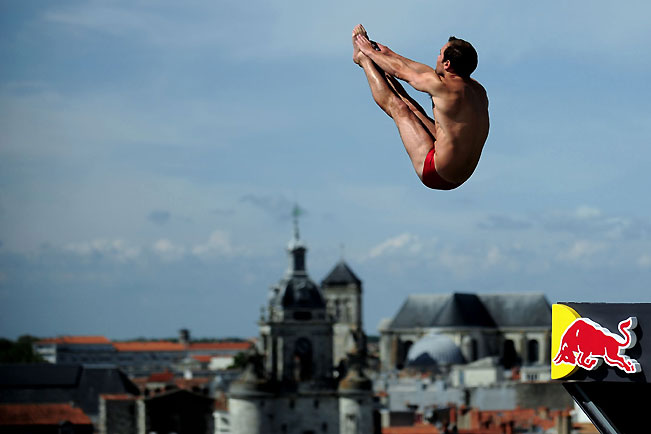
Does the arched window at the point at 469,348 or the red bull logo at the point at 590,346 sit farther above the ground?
the arched window at the point at 469,348

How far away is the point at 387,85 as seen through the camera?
6.55 m

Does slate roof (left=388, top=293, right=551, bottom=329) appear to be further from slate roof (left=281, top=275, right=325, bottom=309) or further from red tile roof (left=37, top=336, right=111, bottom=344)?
red tile roof (left=37, top=336, right=111, bottom=344)

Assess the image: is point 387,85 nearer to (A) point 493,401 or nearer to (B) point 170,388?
(B) point 170,388

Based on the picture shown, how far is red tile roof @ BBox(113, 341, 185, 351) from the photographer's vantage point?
163650 mm

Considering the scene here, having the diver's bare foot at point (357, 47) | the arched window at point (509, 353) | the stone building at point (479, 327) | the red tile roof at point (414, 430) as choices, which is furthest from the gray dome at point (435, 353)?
the diver's bare foot at point (357, 47)

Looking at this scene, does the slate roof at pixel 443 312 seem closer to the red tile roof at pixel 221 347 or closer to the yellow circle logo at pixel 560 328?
the red tile roof at pixel 221 347

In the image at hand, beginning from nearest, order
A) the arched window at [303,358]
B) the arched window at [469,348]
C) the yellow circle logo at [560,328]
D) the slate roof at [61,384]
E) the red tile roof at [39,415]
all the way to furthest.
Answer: the yellow circle logo at [560,328], the red tile roof at [39,415], the arched window at [303,358], the slate roof at [61,384], the arched window at [469,348]

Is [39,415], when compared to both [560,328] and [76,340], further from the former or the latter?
[76,340]

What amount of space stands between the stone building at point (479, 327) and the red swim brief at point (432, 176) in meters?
94.3

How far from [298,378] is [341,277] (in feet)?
149

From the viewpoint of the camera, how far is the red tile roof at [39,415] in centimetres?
5983

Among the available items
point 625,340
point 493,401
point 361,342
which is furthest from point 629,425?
point 361,342

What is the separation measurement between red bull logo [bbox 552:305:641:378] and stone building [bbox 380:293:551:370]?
92785 millimetres

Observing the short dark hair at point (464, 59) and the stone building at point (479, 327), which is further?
the stone building at point (479, 327)
